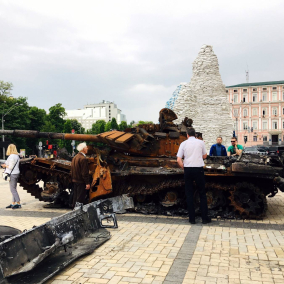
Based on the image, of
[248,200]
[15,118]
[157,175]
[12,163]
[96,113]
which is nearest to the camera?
[248,200]

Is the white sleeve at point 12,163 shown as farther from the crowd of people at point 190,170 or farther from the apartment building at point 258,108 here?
the apartment building at point 258,108

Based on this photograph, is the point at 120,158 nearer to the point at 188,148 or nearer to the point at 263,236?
the point at 188,148

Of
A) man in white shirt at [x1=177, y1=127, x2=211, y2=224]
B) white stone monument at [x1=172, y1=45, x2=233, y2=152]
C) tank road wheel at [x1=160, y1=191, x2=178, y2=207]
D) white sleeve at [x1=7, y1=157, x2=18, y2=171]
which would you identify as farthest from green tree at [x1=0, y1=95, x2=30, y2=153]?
man in white shirt at [x1=177, y1=127, x2=211, y2=224]

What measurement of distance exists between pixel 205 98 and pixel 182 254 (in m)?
31.2

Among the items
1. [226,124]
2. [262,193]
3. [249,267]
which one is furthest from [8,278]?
[226,124]

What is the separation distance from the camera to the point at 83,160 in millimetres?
7492

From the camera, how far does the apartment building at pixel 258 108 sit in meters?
75.4

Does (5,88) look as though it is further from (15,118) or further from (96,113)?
(96,113)

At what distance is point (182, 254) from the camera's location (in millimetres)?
5184

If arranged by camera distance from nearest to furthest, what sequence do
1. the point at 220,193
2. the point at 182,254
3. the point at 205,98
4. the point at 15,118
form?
the point at 182,254 → the point at 220,193 → the point at 205,98 → the point at 15,118

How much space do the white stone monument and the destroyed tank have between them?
25.4 metres

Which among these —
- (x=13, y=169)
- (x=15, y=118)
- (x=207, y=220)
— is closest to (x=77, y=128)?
(x=15, y=118)

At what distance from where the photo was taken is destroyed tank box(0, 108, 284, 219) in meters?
7.62

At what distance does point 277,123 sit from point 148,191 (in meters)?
76.0
